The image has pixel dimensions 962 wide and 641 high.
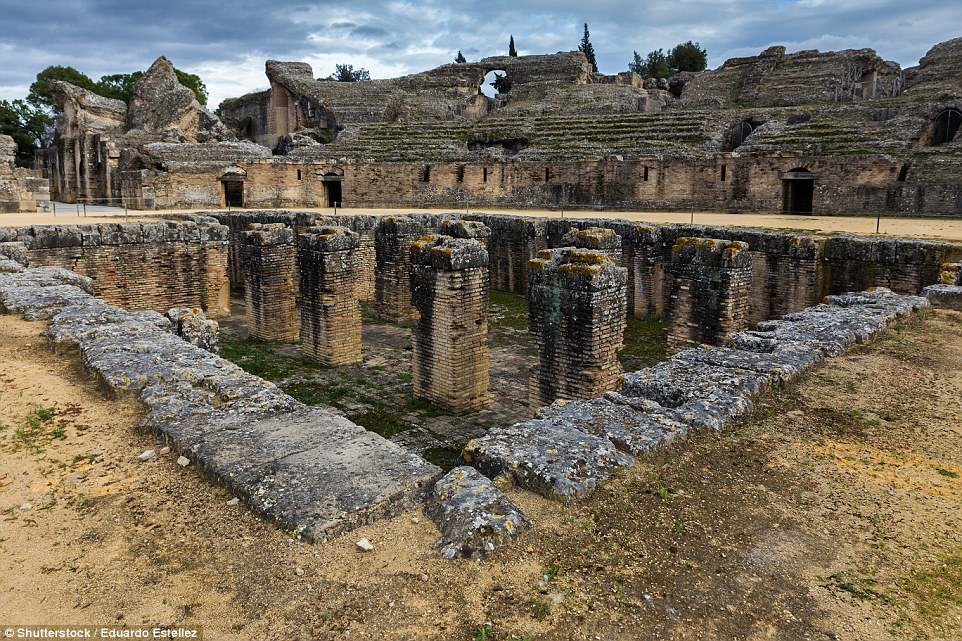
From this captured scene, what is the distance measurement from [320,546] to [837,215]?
63.5 feet

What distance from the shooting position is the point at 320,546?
126 inches

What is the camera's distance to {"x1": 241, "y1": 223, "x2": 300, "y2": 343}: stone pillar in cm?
1313

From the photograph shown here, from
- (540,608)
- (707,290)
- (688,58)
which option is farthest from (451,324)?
(688,58)

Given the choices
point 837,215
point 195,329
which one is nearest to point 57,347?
point 195,329

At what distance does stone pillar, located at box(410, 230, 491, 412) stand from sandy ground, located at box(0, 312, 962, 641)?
5.48 metres

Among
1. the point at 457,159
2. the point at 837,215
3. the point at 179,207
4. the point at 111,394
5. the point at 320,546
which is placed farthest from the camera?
the point at 457,159

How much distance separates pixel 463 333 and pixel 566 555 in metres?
6.65

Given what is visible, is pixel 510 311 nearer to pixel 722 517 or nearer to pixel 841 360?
pixel 841 360

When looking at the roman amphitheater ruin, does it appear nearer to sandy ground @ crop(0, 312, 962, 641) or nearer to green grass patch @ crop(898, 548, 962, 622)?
sandy ground @ crop(0, 312, 962, 641)

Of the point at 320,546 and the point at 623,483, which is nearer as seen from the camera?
the point at 320,546

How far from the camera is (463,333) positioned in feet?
31.9

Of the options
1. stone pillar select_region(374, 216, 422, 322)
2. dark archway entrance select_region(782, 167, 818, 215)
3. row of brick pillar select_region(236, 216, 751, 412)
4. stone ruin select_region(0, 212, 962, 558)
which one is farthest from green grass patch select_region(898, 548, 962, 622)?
dark archway entrance select_region(782, 167, 818, 215)

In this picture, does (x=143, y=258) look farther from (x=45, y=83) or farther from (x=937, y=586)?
(x=45, y=83)

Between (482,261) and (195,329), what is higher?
(482,261)
